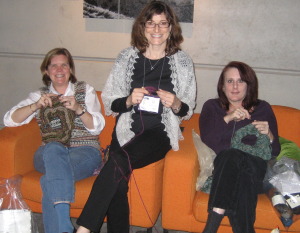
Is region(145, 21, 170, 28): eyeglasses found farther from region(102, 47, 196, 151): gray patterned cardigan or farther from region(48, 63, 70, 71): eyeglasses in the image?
region(48, 63, 70, 71): eyeglasses

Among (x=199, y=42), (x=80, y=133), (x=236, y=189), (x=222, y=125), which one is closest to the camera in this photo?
(x=236, y=189)

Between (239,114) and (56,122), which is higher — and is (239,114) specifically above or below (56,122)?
above

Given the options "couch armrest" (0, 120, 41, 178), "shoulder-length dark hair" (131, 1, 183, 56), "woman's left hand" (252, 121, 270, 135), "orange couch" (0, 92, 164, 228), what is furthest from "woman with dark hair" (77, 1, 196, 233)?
"couch armrest" (0, 120, 41, 178)

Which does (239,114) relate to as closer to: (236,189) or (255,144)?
(255,144)

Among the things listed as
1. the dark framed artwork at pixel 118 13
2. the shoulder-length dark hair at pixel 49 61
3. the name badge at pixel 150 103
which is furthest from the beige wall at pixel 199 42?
the name badge at pixel 150 103

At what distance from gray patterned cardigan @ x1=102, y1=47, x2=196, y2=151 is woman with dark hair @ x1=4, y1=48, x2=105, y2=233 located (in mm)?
183

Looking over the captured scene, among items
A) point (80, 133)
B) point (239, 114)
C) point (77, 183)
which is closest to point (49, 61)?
point (80, 133)

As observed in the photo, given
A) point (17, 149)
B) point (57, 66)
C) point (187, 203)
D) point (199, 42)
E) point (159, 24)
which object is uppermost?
point (159, 24)

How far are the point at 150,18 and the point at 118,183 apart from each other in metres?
1.07

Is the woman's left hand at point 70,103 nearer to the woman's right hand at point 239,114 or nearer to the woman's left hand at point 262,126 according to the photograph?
the woman's right hand at point 239,114

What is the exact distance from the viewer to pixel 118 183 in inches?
77.4

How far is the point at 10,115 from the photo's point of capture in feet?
7.88

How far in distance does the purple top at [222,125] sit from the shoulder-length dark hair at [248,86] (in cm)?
4

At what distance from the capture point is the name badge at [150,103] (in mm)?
2131
